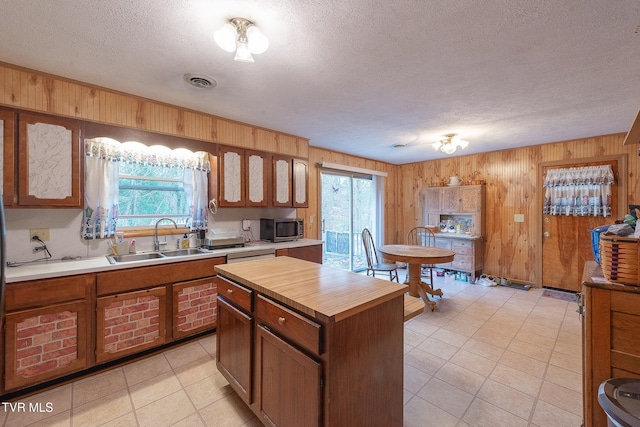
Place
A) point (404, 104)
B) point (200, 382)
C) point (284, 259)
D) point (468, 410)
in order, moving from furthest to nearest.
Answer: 1. point (404, 104)
2. point (284, 259)
3. point (200, 382)
4. point (468, 410)

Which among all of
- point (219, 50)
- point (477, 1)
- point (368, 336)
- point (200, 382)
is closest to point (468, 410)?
point (368, 336)

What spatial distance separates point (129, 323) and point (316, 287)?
71.3 inches

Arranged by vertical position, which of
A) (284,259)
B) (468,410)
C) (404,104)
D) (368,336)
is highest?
(404,104)

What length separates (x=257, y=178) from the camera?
3.39m

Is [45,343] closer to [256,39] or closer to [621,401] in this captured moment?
[256,39]

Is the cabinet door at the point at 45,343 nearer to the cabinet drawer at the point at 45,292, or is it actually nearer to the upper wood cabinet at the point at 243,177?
the cabinet drawer at the point at 45,292

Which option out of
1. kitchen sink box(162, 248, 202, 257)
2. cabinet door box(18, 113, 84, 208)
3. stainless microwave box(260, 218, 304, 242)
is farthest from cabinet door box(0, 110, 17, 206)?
stainless microwave box(260, 218, 304, 242)

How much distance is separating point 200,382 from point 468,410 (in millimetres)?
1895

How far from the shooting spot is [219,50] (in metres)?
1.82

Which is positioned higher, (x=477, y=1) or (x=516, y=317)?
(x=477, y=1)

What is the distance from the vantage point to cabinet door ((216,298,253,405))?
1.61 meters

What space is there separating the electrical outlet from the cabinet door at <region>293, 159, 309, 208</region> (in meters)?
2.49

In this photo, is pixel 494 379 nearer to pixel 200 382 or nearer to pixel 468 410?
pixel 468 410

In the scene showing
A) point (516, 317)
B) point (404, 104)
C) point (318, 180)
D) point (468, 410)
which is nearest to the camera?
point (468, 410)
